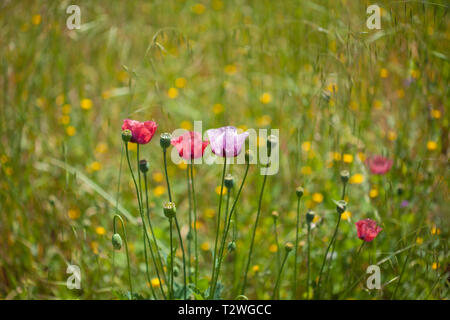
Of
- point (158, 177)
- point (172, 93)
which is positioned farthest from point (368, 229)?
point (172, 93)

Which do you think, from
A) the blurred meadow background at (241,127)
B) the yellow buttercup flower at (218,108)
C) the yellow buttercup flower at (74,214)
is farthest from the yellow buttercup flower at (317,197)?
the yellow buttercup flower at (74,214)

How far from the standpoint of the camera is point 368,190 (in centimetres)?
148

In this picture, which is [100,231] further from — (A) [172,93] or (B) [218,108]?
(A) [172,93]

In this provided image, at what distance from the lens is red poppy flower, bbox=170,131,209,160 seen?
96cm

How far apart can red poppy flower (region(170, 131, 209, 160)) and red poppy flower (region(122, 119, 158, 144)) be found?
7 centimetres

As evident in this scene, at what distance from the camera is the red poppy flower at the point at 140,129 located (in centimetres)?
97

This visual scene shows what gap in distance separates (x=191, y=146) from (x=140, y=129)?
124 mm

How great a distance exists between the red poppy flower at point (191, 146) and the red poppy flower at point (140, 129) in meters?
0.07

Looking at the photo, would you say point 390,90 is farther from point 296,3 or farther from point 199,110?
point 199,110

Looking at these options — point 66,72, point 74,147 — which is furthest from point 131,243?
point 66,72

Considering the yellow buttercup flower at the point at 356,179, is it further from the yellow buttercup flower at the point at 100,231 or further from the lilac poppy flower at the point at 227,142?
the yellow buttercup flower at the point at 100,231

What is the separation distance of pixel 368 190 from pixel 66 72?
4.93 ft

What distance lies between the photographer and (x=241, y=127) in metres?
1.98

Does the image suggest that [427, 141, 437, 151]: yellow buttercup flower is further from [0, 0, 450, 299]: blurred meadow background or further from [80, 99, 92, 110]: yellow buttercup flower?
[80, 99, 92, 110]: yellow buttercup flower
